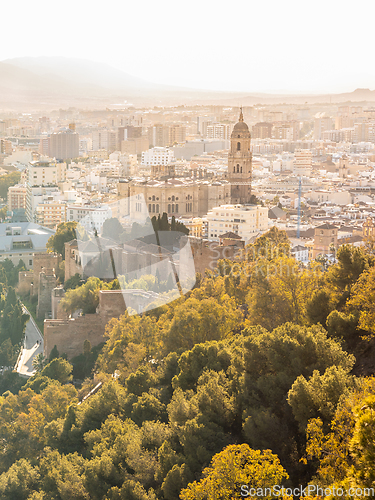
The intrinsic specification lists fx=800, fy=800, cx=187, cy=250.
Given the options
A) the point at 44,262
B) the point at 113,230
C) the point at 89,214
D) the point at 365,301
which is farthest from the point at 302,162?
the point at 365,301

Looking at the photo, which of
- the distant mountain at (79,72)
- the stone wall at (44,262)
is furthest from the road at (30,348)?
the distant mountain at (79,72)

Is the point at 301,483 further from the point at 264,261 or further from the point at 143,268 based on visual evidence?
the point at 143,268

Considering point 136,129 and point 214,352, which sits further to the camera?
point 136,129

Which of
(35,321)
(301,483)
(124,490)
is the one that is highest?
(301,483)

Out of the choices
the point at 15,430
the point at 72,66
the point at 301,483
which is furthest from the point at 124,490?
the point at 72,66

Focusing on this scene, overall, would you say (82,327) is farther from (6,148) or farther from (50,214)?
(6,148)

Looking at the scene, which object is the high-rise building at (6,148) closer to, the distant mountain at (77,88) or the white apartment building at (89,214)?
the white apartment building at (89,214)
